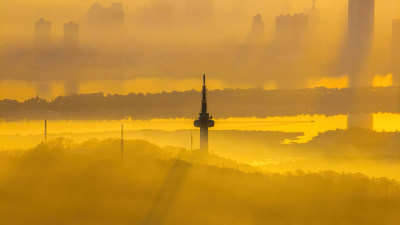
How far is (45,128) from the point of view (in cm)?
18825

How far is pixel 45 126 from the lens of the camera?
18750cm

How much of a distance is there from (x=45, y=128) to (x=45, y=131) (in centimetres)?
284

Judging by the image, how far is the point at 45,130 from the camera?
623 ft

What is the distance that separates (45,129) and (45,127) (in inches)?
51.0

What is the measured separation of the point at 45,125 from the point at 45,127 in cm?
62

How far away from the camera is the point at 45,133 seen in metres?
193

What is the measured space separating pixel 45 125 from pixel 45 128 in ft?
3.77

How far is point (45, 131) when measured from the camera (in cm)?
19088

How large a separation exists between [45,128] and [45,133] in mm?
4991

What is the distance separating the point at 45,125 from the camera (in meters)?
188

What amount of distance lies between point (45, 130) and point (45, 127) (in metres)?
2.24

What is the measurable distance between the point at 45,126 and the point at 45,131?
377cm

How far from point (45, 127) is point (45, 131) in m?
3.43

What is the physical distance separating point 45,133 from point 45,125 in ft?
19.7
